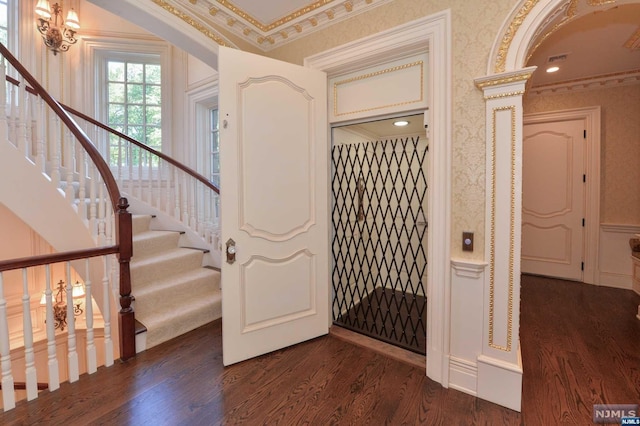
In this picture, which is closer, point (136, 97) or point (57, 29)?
point (57, 29)

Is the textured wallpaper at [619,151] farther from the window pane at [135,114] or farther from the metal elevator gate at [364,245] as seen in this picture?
the window pane at [135,114]

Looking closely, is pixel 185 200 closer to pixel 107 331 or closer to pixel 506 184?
pixel 107 331

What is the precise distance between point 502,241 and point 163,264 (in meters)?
2.78

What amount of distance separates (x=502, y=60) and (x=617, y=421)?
1.97 meters

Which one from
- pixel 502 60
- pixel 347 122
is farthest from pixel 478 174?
pixel 347 122

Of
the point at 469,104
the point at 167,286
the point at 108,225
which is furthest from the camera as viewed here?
the point at 167,286

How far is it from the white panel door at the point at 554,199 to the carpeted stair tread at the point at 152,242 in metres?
4.57

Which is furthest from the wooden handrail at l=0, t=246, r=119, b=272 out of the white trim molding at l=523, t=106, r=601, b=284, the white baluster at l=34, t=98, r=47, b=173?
the white trim molding at l=523, t=106, r=601, b=284

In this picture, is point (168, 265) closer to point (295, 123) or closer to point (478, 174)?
point (295, 123)

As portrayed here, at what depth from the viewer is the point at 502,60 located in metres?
1.57

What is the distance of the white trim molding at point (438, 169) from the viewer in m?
1.73

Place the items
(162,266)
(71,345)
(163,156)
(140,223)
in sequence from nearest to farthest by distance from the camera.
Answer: (71,345), (162,266), (140,223), (163,156)

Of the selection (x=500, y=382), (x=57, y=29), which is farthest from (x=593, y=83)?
(x=57, y=29)

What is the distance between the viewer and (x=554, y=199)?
385 centimetres
